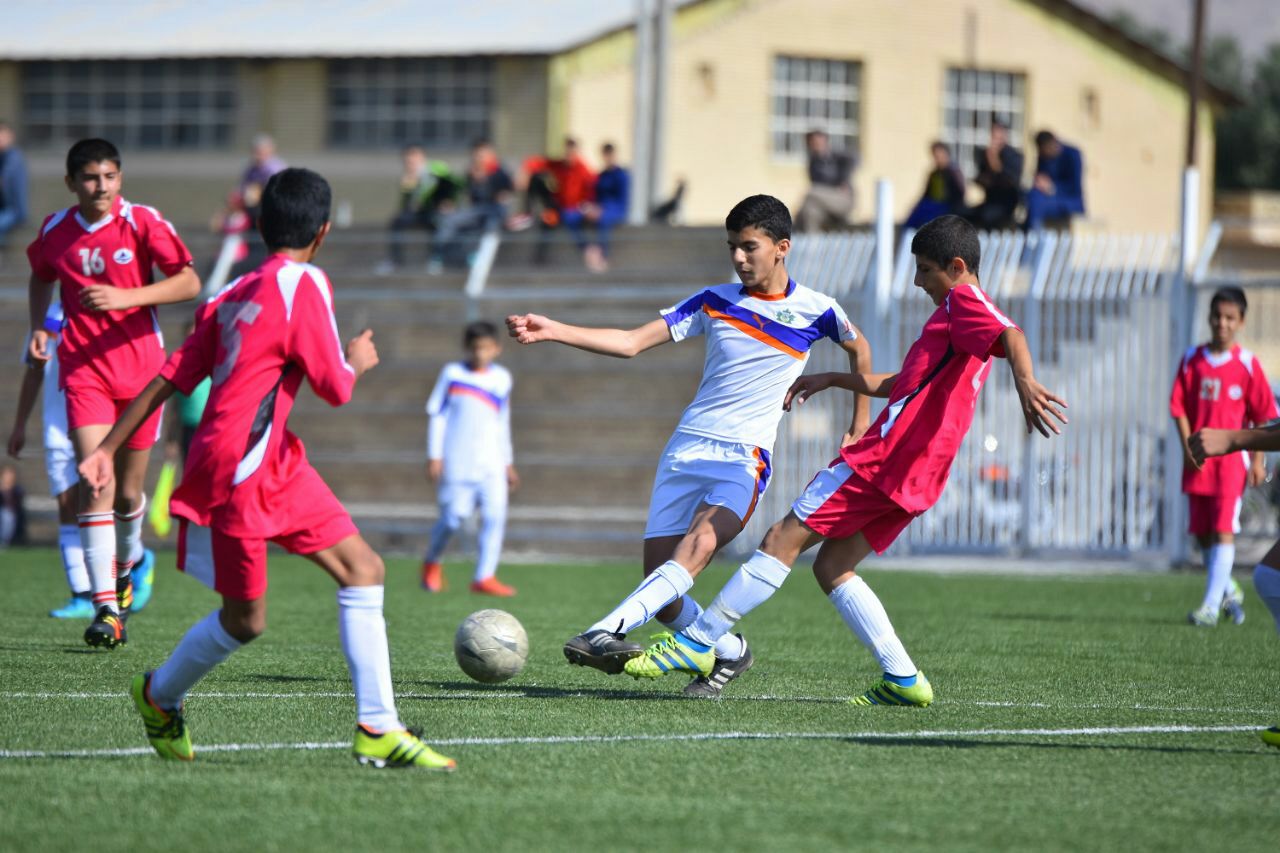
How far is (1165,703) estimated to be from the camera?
7.40 meters

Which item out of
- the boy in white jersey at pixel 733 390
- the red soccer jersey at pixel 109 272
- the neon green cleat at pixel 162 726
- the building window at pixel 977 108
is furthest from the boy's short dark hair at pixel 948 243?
the building window at pixel 977 108

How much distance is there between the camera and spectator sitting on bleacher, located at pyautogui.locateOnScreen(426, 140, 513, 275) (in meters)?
22.2

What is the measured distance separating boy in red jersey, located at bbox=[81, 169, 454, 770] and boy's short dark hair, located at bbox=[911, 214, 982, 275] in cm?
245

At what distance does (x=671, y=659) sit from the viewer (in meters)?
7.00

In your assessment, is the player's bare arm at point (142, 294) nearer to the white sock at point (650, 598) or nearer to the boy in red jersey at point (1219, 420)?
the white sock at point (650, 598)

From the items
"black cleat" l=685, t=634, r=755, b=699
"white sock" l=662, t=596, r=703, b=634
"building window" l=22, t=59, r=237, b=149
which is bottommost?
"black cleat" l=685, t=634, r=755, b=699

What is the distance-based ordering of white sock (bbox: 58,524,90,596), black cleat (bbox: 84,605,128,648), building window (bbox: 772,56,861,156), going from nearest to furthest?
1. black cleat (bbox: 84,605,128,648)
2. white sock (bbox: 58,524,90,596)
3. building window (bbox: 772,56,861,156)

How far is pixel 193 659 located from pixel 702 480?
250 cm

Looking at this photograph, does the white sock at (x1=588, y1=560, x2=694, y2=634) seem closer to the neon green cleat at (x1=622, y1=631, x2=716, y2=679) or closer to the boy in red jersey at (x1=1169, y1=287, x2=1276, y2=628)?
the neon green cleat at (x1=622, y1=631, x2=716, y2=679)

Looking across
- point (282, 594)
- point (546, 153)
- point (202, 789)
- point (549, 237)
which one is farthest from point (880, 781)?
point (546, 153)

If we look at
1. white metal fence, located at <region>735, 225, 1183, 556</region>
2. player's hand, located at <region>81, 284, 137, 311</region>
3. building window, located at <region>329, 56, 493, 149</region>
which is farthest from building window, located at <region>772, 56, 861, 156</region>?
player's hand, located at <region>81, 284, 137, 311</region>

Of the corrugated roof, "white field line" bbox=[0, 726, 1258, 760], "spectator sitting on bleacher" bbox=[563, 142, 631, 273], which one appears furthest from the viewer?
the corrugated roof

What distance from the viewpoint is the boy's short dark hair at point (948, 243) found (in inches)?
276

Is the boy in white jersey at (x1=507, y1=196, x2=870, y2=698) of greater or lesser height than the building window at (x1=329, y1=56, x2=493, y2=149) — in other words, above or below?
below
